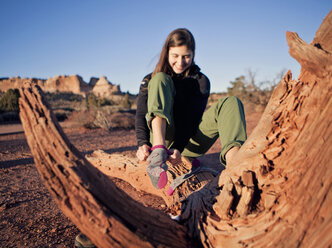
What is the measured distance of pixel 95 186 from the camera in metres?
0.86

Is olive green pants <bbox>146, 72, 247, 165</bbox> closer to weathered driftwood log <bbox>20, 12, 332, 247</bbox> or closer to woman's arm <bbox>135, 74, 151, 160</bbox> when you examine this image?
woman's arm <bbox>135, 74, 151, 160</bbox>

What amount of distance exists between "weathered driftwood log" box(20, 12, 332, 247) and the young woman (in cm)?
37

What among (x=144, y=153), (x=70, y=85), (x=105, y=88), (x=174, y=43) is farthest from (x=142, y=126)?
(x=70, y=85)

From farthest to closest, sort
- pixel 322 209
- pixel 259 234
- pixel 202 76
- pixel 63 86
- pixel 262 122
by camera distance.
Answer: pixel 63 86, pixel 202 76, pixel 262 122, pixel 259 234, pixel 322 209

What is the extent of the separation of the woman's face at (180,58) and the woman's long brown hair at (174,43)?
0.12 ft

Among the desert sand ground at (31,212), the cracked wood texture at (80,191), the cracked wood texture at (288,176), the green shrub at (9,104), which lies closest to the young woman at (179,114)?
the cracked wood texture at (288,176)

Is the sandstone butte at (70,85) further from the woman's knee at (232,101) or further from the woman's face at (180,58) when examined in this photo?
the woman's knee at (232,101)

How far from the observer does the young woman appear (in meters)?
1.41

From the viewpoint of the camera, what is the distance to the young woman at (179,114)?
4.62 ft

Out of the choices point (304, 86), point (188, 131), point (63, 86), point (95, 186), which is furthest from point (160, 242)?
point (63, 86)

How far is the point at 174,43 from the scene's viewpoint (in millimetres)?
2080

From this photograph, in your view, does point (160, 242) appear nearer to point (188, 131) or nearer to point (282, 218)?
point (282, 218)

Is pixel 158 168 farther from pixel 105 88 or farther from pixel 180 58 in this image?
pixel 105 88

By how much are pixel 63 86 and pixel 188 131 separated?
69.9 metres
